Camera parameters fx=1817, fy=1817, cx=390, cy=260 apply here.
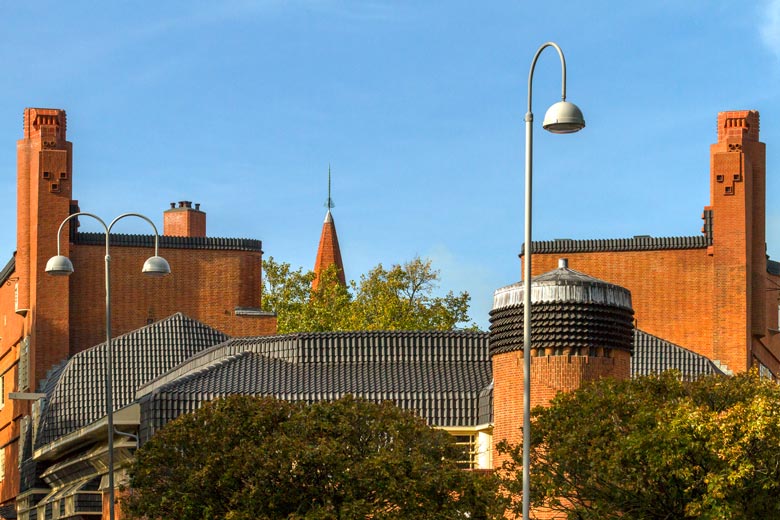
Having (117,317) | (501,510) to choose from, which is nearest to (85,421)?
(117,317)

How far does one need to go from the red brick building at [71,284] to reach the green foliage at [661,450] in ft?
136

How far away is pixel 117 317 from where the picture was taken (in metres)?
80.4

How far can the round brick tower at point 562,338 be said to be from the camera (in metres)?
46.6

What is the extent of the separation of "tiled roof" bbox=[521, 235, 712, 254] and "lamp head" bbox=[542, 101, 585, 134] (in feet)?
158

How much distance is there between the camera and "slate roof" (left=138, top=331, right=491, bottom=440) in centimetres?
5306

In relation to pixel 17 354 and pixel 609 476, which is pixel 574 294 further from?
pixel 17 354

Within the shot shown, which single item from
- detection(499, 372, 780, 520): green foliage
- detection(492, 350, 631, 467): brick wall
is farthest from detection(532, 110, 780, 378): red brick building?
detection(499, 372, 780, 520): green foliage

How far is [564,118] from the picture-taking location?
30.8 meters

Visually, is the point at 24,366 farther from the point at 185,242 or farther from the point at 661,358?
the point at 661,358

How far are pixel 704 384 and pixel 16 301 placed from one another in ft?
160

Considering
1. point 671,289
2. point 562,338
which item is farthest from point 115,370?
point 562,338

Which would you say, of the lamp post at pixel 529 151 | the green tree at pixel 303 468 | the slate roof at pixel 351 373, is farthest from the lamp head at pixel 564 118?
the slate roof at pixel 351 373

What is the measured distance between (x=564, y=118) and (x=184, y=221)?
6637cm

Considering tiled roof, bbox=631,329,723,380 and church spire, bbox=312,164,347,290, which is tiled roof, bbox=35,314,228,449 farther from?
church spire, bbox=312,164,347,290
